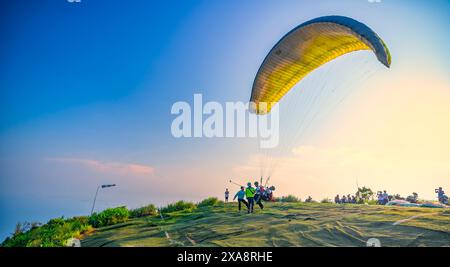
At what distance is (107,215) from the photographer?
46.3 ft

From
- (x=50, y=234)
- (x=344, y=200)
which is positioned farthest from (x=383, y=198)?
(x=50, y=234)

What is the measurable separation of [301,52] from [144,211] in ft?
32.1

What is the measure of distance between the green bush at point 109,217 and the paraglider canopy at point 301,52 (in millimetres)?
7204

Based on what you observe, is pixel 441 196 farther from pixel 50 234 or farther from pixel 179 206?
pixel 50 234

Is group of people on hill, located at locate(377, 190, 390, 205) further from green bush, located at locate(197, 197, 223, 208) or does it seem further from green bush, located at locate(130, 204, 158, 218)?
green bush, located at locate(130, 204, 158, 218)

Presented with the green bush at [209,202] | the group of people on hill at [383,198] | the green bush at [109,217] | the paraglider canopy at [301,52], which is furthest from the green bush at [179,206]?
the group of people on hill at [383,198]

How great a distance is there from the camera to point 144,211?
15.6 m

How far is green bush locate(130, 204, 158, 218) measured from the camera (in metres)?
15.3

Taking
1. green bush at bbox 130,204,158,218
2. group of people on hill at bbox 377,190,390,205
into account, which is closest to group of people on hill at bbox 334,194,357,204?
group of people on hill at bbox 377,190,390,205

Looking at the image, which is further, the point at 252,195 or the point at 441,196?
the point at 441,196
